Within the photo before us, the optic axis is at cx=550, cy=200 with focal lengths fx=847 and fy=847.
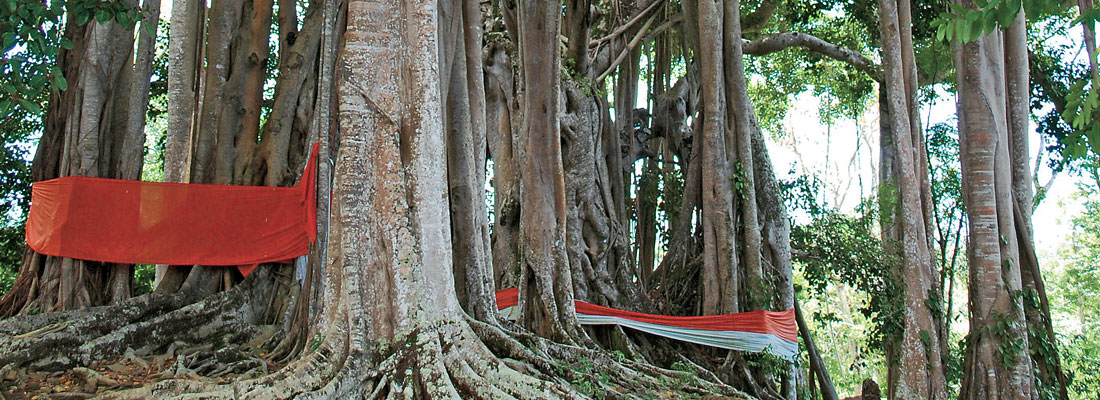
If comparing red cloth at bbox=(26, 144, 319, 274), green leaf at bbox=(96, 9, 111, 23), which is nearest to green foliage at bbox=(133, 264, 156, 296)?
red cloth at bbox=(26, 144, 319, 274)

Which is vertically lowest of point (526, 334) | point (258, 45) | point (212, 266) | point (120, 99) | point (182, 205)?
point (526, 334)

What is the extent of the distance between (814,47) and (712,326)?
404 cm

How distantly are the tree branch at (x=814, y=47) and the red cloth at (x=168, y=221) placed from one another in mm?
5501

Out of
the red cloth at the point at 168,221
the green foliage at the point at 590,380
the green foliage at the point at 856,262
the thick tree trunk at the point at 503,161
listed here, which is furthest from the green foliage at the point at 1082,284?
the red cloth at the point at 168,221

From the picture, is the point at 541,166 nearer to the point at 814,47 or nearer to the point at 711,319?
the point at 711,319

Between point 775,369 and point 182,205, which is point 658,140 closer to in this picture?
point 775,369

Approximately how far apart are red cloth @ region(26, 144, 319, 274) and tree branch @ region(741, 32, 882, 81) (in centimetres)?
550

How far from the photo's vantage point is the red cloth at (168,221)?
5242 mm

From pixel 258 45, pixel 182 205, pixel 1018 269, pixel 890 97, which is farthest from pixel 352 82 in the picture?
pixel 1018 269

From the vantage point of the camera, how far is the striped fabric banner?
643cm

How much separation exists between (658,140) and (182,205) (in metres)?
5.31

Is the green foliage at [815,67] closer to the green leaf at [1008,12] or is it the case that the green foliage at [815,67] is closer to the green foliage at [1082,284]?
the green foliage at [1082,284]

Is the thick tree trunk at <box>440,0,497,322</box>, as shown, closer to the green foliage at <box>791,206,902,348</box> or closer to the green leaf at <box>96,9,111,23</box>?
the green leaf at <box>96,9,111,23</box>

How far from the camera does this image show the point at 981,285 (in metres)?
6.29
